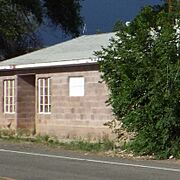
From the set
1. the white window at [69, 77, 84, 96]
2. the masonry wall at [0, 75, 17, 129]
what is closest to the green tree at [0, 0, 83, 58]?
the masonry wall at [0, 75, 17, 129]

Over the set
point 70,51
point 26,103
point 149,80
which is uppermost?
point 70,51

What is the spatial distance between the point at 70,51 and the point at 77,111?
356 cm

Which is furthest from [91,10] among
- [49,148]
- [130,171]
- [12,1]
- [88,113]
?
[130,171]

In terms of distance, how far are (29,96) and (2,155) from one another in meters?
10.3

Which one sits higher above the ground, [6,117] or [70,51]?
[70,51]

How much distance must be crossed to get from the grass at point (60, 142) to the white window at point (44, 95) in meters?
1.28

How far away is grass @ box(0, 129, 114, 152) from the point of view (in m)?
21.3

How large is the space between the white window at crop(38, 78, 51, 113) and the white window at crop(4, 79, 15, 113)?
5.89 feet

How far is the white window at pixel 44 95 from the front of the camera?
89.9 ft

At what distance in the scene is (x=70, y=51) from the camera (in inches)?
1113

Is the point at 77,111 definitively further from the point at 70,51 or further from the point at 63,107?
the point at 70,51

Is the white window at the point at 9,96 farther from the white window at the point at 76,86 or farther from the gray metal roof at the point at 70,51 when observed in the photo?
the white window at the point at 76,86

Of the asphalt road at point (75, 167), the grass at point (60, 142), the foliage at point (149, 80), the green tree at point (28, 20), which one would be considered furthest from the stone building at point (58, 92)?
the green tree at point (28, 20)

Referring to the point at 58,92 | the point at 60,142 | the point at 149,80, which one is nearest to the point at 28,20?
the point at 58,92
